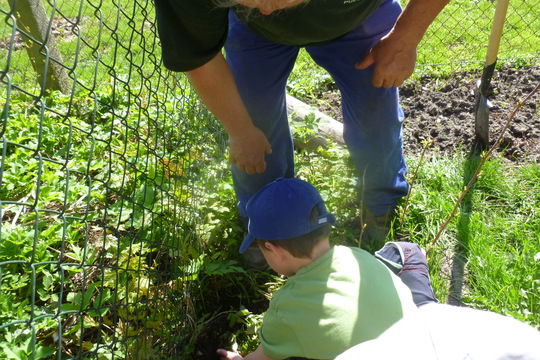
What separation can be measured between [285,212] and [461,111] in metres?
2.41

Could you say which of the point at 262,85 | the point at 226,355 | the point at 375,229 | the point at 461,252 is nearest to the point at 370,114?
the point at 262,85

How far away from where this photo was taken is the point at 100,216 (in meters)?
2.48

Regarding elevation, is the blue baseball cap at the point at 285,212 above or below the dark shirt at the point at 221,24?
below

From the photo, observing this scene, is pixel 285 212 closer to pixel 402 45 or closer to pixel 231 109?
pixel 231 109

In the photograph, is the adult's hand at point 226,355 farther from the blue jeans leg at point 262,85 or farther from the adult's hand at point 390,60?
the adult's hand at point 390,60

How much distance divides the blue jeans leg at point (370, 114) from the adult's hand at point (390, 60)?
0.06m

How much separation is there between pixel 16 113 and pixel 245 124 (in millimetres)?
2328

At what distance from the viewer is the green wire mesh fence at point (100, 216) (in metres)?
1.59

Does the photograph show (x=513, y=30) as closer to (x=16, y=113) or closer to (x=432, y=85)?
(x=432, y=85)

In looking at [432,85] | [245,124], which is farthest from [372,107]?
[432,85]

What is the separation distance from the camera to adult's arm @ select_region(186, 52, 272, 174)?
1.80 m

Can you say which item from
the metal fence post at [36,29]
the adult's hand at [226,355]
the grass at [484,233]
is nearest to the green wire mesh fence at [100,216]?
the metal fence post at [36,29]

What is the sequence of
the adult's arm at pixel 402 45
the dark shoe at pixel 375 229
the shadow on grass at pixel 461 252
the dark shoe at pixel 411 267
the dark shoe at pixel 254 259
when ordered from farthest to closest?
the dark shoe at pixel 375 229, the dark shoe at pixel 254 259, the shadow on grass at pixel 461 252, the dark shoe at pixel 411 267, the adult's arm at pixel 402 45

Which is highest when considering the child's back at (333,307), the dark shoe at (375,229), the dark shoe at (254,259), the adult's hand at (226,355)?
the dark shoe at (375,229)
